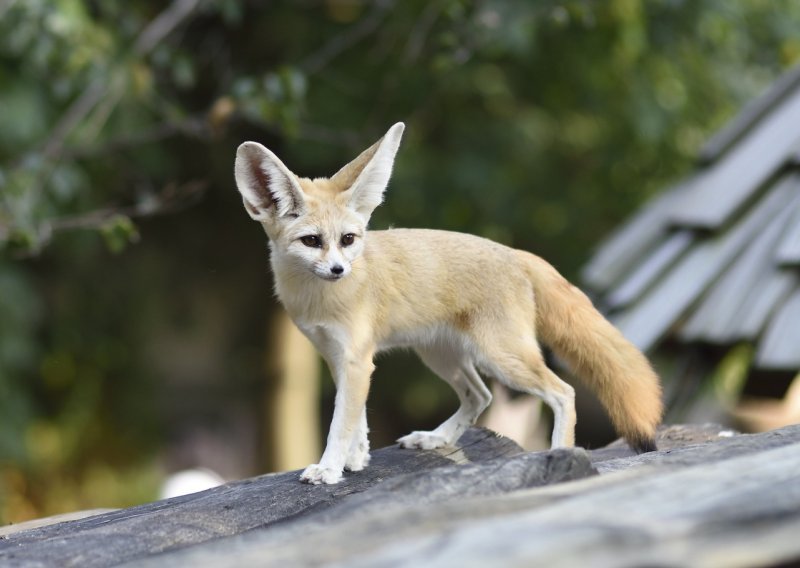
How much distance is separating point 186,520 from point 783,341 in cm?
331

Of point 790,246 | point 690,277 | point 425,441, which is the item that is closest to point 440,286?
point 425,441

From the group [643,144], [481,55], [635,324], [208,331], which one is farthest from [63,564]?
[208,331]

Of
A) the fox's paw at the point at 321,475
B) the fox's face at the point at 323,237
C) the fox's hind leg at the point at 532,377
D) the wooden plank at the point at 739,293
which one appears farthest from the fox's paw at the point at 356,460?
the wooden plank at the point at 739,293

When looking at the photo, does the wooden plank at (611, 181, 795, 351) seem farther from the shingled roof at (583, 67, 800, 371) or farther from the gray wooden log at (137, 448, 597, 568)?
the gray wooden log at (137, 448, 597, 568)

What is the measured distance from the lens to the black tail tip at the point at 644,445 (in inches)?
164

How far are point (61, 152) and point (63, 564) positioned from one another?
3.62 metres

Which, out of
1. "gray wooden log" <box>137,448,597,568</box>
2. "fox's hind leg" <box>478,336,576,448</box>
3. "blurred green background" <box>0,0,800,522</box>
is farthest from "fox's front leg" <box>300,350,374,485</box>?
"blurred green background" <box>0,0,800,522</box>

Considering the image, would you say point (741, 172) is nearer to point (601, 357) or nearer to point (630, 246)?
point (630, 246)

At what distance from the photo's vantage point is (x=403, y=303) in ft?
13.6

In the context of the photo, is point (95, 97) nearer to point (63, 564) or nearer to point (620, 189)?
point (63, 564)

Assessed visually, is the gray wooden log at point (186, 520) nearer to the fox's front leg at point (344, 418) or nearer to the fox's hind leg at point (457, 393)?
the fox's front leg at point (344, 418)

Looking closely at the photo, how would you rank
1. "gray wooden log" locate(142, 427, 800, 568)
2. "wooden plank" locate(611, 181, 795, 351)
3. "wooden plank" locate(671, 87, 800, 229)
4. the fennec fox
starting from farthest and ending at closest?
"wooden plank" locate(671, 87, 800, 229) < "wooden plank" locate(611, 181, 795, 351) < the fennec fox < "gray wooden log" locate(142, 427, 800, 568)

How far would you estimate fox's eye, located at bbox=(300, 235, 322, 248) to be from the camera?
3898 mm

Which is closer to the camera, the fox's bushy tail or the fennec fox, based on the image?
the fennec fox
